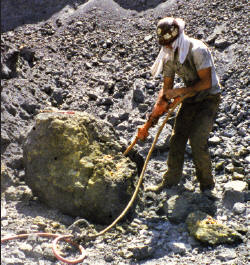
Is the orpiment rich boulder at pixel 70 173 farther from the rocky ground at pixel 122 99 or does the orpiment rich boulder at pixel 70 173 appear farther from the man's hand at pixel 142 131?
the man's hand at pixel 142 131

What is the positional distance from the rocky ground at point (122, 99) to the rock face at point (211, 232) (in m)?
0.07

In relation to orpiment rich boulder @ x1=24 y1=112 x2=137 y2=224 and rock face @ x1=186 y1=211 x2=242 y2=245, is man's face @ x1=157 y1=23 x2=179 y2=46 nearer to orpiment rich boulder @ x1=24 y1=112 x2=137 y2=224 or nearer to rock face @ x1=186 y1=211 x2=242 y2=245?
orpiment rich boulder @ x1=24 y1=112 x2=137 y2=224

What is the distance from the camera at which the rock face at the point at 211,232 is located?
155 inches

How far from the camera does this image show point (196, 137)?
4383mm

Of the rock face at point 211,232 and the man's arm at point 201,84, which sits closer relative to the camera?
the rock face at point 211,232

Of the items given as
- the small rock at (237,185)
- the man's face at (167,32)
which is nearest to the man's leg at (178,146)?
the small rock at (237,185)

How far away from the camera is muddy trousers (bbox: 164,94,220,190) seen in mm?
4379

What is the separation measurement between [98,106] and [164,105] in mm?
2290

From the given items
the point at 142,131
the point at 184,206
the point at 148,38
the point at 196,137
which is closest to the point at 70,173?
the point at 142,131

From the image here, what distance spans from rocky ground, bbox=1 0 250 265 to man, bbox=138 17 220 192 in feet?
1.01

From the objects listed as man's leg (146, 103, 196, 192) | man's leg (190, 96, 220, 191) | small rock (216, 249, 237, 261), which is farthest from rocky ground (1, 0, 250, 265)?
man's leg (190, 96, 220, 191)

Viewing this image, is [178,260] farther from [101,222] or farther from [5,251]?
[5,251]

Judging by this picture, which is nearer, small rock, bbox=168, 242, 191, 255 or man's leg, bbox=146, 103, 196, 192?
small rock, bbox=168, 242, 191, 255

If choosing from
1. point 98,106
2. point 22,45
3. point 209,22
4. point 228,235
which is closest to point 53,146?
point 228,235
